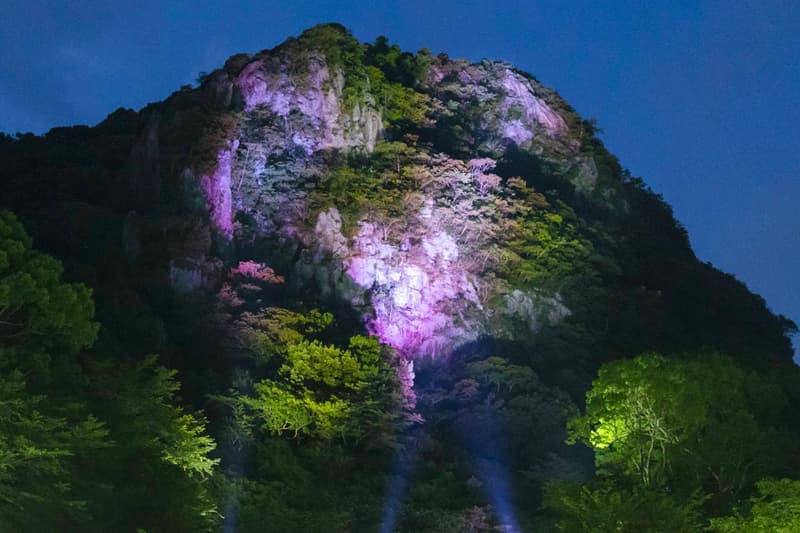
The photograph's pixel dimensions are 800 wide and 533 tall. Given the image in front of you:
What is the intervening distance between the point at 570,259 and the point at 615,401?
17.3 m

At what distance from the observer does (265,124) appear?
36.9 metres

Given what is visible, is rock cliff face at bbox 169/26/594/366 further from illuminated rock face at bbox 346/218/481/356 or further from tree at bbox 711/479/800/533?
tree at bbox 711/479/800/533

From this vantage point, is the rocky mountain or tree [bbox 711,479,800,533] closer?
tree [bbox 711,479,800,533]

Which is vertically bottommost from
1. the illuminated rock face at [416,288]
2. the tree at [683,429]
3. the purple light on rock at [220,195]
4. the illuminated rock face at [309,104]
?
the tree at [683,429]

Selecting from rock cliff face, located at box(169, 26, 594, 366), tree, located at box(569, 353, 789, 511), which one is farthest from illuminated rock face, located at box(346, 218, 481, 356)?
tree, located at box(569, 353, 789, 511)

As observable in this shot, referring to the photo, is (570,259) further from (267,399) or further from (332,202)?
(267,399)

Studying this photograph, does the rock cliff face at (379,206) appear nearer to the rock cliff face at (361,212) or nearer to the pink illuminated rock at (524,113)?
the rock cliff face at (361,212)

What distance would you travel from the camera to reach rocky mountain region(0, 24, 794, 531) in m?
24.9

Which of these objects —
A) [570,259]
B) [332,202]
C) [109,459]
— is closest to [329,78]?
[332,202]

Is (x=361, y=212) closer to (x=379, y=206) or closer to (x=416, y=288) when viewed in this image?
(x=379, y=206)

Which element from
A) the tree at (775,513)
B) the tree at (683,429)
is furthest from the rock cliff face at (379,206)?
the tree at (775,513)

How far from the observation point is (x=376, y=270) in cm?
3403

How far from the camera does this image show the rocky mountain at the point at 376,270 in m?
24.9

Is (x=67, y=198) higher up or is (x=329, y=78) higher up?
(x=329, y=78)
